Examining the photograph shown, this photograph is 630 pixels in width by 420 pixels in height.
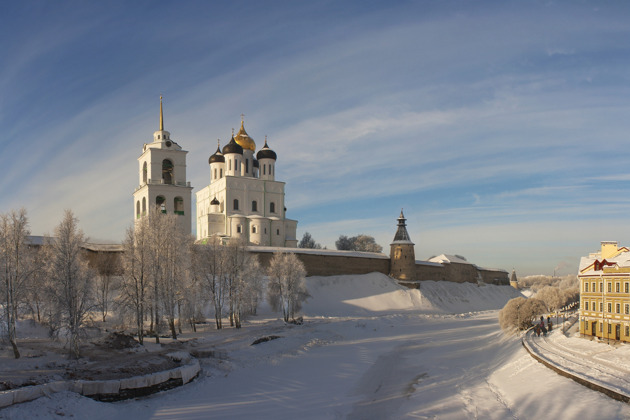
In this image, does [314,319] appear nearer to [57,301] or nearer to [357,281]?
[357,281]

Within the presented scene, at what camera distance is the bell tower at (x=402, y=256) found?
54.8 m

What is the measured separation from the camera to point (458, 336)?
31.4 m

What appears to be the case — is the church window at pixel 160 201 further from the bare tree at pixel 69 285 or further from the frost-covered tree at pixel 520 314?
the frost-covered tree at pixel 520 314

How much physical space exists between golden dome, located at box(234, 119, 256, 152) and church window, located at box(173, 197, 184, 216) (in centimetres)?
1658

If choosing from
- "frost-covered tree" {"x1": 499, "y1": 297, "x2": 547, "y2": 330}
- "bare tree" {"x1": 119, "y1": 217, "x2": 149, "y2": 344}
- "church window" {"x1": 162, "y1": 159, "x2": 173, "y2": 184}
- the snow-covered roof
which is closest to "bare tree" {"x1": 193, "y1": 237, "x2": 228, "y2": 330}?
"bare tree" {"x1": 119, "y1": 217, "x2": 149, "y2": 344}

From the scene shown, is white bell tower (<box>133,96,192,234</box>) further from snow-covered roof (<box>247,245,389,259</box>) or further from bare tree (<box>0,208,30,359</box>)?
bare tree (<box>0,208,30,359</box>)

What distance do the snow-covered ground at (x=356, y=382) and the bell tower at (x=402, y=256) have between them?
67.9 ft

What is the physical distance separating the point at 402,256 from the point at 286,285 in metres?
22.1

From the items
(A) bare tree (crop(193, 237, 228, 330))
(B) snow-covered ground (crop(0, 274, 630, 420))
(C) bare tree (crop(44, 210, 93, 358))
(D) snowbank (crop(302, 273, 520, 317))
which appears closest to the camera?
(B) snow-covered ground (crop(0, 274, 630, 420))

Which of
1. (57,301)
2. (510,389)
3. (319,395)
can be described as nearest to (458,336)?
(510,389)

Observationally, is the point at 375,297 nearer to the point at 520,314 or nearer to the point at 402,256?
the point at 402,256

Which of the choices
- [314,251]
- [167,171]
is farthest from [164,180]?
[314,251]

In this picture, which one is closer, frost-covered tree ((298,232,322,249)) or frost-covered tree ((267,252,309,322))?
frost-covered tree ((267,252,309,322))

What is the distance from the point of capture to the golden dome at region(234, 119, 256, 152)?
58.5 metres
